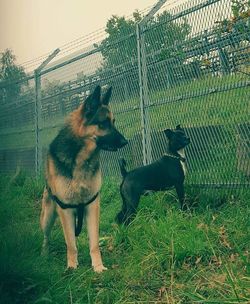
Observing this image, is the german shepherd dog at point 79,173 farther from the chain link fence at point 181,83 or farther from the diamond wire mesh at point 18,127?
the diamond wire mesh at point 18,127

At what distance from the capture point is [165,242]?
3.89 meters

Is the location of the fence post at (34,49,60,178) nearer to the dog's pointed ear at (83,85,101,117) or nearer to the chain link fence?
the chain link fence

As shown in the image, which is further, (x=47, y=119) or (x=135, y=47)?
(x=47, y=119)

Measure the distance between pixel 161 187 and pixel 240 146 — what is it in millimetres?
1078

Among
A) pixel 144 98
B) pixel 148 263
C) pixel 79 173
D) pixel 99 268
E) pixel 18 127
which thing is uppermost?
pixel 144 98

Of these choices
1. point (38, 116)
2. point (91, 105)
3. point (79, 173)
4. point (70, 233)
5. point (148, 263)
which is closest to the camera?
point (148, 263)

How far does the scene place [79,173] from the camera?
444 cm

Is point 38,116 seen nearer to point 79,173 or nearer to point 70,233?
point 79,173

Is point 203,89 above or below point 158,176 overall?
above

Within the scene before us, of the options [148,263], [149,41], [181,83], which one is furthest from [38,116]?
[148,263]

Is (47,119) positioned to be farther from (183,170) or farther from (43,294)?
(43,294)

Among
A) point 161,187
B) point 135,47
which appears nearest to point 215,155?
point 161,187

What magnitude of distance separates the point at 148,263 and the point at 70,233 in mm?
967

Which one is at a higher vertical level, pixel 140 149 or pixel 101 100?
pixel 101 100
